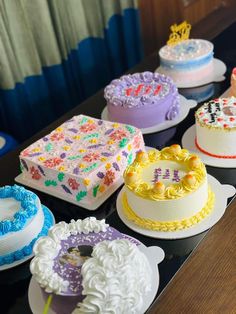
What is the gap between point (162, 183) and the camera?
124 centimetres

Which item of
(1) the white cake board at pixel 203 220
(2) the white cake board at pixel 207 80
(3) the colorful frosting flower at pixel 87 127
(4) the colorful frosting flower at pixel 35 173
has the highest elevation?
(3) the colorful frosting flower at pixel 87 127

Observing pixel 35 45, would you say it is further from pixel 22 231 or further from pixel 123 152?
pixel 22 231

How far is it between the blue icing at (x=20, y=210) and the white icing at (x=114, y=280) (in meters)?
0.26

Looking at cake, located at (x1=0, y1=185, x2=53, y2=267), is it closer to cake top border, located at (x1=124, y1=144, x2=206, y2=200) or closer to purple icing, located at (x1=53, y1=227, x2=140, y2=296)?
purple icing, located at (x1=53, y1=227, x2=140, y2=296)

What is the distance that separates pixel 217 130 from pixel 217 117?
0.19 feet

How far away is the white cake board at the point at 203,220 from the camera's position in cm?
123

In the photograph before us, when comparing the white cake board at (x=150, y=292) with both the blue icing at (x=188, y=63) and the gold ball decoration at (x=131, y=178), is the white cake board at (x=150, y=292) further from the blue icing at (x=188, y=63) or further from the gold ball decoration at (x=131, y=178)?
the blue icing at (x=188, y=63)

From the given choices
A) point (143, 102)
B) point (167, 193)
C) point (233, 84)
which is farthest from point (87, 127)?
point (233, 84)

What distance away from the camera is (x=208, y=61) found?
6.28 ft

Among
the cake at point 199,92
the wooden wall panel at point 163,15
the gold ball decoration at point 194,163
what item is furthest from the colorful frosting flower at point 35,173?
the wooden wall panel at point 163,15

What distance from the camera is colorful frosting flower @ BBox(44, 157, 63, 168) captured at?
141 centimetres

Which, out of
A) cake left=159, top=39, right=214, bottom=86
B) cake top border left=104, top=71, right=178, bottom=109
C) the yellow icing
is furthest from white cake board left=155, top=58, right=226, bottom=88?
the yellow icing

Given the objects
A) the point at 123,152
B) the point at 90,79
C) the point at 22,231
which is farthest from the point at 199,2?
the point at 22,231

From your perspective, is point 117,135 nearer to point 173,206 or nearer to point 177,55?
point 173,206
